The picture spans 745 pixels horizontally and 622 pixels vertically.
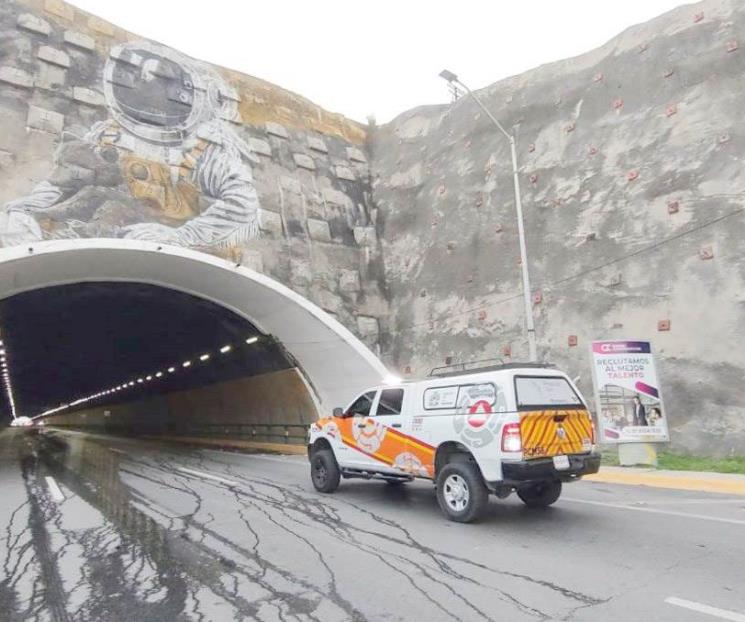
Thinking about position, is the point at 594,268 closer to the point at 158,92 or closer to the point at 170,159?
the point at 170,159

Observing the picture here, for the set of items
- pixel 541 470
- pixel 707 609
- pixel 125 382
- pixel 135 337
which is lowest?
pixel 707 609

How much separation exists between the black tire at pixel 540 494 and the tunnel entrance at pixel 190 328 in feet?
34.5

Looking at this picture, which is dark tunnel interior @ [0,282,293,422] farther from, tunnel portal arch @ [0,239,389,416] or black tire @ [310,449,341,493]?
black tire @ [310,449,341,493]

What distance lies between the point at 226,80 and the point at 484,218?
10.6 meters

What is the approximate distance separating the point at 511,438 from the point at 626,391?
23.0 ft

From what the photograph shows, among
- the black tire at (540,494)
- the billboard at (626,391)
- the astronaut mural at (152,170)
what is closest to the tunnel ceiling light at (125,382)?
the astronaut mural at (152,170)

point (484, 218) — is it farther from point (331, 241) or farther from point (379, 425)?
point (379, 425)

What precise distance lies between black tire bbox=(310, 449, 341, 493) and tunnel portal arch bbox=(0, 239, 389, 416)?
8185 millimetres

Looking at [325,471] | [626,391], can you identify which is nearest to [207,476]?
[325,471]

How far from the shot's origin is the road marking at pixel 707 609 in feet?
13.3

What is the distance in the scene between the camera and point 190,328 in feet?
79.7

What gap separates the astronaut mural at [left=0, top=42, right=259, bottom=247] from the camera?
50.1 ft

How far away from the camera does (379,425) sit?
9.41 metres

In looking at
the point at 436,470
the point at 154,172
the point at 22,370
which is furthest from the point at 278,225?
the point at 22,370
